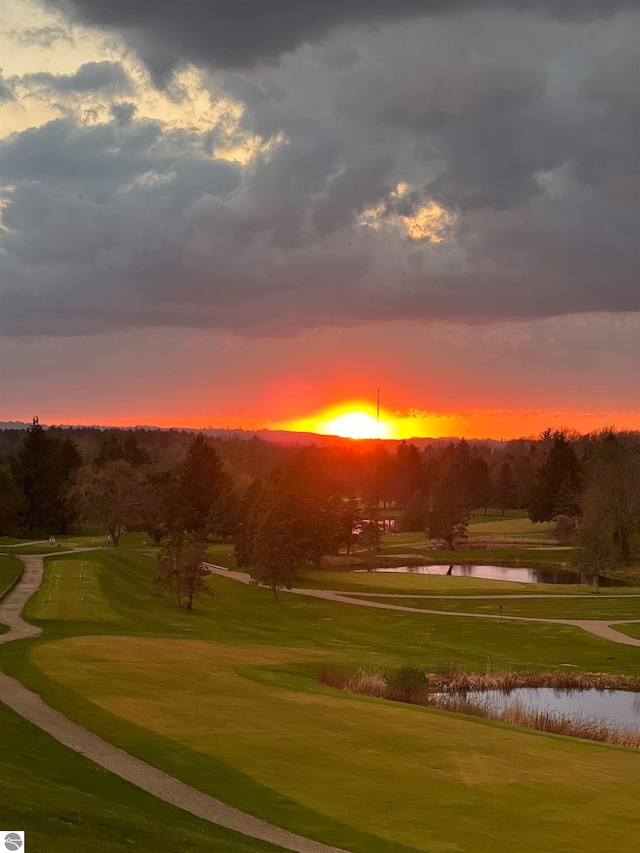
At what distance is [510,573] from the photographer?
345ft

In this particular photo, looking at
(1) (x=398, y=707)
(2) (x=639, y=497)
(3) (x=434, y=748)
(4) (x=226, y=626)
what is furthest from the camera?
(2) (x=639, y=497)

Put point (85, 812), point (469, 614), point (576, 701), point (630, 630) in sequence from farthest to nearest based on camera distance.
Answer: point (469, 614) → point (630, 630) → point (576, 701) → point (85, 812)

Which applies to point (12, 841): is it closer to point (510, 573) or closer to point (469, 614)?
point (469, 614)

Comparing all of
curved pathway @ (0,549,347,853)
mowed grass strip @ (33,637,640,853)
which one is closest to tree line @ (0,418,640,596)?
mowed grass strip @ (33,637,640,853)

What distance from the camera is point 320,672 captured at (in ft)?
127

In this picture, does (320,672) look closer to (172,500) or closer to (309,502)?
(309,502)

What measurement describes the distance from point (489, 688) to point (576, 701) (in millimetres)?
3891

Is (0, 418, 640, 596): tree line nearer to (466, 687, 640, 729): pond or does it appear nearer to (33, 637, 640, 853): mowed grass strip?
(466, 687, 640, 729): pond

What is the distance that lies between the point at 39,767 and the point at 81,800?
270cm

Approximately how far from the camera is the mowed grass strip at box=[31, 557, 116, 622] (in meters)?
50.2

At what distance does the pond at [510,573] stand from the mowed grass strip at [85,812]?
7774 centimetres

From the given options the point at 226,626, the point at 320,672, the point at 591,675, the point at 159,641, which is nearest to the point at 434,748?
the point at 320,672

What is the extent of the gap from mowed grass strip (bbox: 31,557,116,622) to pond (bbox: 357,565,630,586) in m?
39.9

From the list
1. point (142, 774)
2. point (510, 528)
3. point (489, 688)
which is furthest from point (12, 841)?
point (510, 528)
